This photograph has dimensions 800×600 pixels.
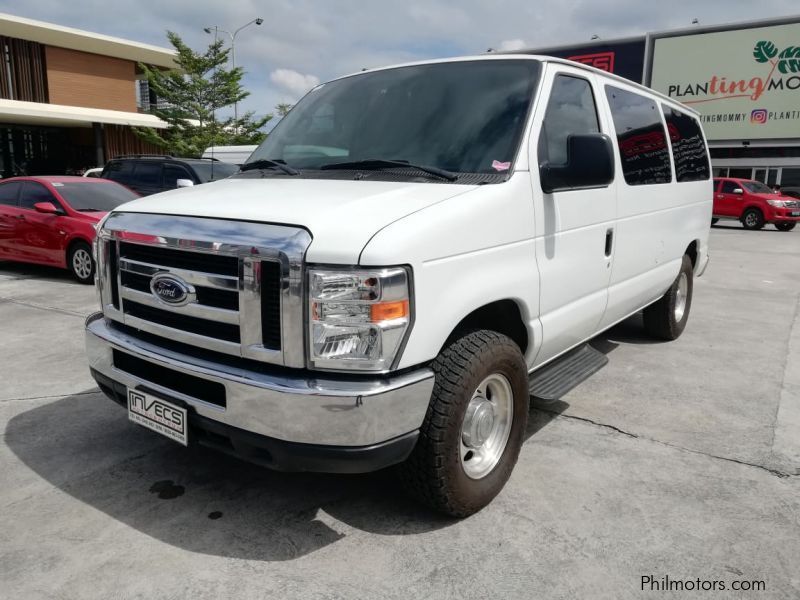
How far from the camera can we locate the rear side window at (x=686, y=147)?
528 cm

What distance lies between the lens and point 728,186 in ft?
69.0

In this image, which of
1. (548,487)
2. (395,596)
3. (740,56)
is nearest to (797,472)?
(548,487)

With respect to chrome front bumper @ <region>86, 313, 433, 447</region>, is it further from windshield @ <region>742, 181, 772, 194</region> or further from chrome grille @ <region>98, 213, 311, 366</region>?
windshield @ <region>742, 181, 772, 194</region>

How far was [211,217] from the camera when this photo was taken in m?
2.62

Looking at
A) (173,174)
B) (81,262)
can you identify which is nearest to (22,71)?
(173,174)

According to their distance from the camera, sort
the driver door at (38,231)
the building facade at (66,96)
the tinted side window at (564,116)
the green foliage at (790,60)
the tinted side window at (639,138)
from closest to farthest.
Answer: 1. the tinted side window at (564,116)
2. the tinted side window at (639,138)
3. the driver door at (38,231)
4. the green foliage at (790,60)
5. the building facade at (66,96)

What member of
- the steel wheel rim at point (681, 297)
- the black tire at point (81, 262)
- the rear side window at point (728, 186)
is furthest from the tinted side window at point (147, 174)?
the rear side window at point (728, 186)

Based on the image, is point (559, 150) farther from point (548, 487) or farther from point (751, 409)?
point (751, 409)

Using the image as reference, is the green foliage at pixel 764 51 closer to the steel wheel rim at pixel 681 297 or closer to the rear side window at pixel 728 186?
the rear side window at pixel 728 186

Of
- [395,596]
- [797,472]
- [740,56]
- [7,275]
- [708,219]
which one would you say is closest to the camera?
[395,596]

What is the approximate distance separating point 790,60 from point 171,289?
31645 mm

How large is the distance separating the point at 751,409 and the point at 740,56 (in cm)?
2923

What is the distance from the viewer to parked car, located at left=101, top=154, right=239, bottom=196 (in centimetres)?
1150

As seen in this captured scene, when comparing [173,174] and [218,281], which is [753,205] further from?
[218,281]
